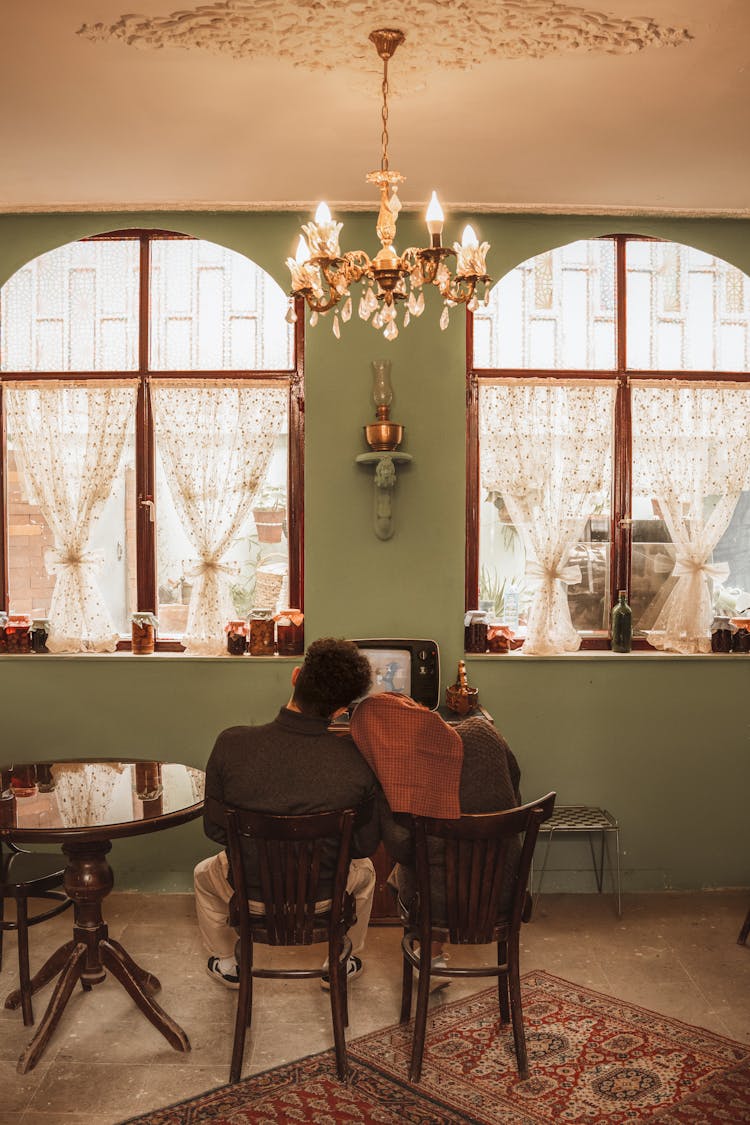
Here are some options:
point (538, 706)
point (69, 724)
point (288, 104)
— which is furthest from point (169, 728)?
point (288, 104)

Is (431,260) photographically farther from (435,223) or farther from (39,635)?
(39,635)

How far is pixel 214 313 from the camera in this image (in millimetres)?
4496

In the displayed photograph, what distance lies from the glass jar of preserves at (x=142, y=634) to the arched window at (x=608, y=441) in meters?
1.56

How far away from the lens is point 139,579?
452 centimetres

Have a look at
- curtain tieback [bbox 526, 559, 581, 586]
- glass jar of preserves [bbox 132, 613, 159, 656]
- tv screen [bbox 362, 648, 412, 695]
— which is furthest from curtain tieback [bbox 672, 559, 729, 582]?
glass jar of preserves [bbox 132, 613, 159, 656]

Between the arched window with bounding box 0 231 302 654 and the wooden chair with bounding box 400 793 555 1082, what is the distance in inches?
79.4

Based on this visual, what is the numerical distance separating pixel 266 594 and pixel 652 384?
2.15 meters

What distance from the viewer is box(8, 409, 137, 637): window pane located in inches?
178

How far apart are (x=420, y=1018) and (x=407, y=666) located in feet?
5.44

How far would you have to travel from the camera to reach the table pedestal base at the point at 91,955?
9.75 feet

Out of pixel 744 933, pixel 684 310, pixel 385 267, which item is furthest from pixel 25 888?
pixel 684 310

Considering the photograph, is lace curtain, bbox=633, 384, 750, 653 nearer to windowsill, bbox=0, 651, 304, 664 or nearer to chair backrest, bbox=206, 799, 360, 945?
windowsill, bbox=0, 651, 304, 664

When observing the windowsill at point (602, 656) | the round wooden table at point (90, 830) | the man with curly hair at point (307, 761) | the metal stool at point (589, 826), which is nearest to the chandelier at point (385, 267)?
the man with curly hair at point (307, 761)

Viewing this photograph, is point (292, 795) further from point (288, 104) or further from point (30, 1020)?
point (288, 104)
